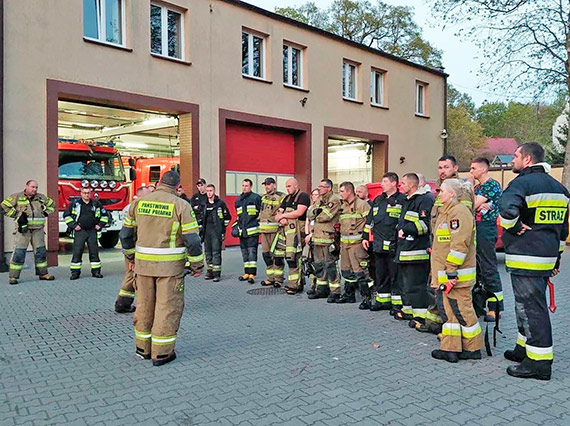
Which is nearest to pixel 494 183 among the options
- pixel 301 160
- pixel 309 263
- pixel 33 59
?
pixel 309 263

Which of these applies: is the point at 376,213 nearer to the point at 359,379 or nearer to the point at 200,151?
the point at 359,379

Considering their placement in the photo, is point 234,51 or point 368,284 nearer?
point 368,284

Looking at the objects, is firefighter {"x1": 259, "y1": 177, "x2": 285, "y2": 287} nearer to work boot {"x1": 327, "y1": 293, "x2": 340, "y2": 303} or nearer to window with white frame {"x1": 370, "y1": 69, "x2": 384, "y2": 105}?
work boot {"x1": 327, "y1": 293, "x2": 340, "y2": 303}

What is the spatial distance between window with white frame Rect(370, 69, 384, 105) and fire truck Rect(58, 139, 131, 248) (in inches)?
398

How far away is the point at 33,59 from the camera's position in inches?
428

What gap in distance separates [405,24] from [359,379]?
125ft

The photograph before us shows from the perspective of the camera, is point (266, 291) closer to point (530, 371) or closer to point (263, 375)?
point (263, 375)

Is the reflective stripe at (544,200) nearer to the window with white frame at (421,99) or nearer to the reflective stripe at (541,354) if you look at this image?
the reflective stripe at (541,354)

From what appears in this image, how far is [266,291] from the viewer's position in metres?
8.88

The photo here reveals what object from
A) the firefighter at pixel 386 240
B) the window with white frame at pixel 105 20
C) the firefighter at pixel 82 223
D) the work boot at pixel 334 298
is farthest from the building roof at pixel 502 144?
the firefighter at pixel 386 240

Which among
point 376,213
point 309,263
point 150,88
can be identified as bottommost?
point 309,263

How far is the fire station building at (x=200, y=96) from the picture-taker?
10.9 meters

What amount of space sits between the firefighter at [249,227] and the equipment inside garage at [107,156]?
3.34m

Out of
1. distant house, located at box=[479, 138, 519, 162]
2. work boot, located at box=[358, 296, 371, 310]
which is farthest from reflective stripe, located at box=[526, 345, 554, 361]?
distant house, located at box=[479, 138, 519, 162]
